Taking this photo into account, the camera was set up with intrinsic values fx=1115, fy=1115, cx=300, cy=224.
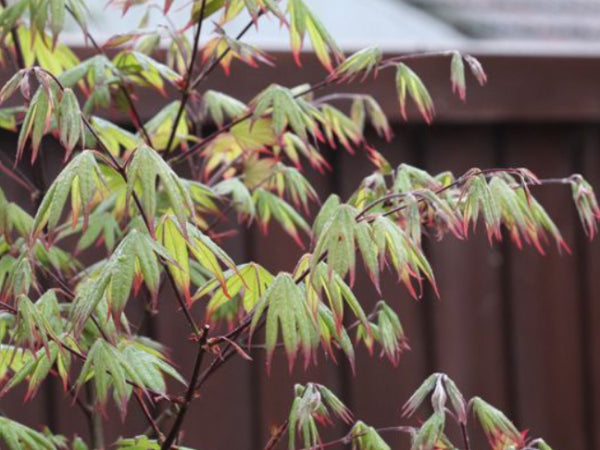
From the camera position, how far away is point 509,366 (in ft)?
9.31

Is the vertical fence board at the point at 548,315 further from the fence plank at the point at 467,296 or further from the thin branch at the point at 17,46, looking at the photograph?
the thin branch at the point at 17,46

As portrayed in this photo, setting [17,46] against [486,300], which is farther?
[486,300]

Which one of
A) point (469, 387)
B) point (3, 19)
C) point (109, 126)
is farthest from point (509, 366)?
point (3, 19)

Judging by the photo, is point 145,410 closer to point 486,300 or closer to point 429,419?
point 429,419

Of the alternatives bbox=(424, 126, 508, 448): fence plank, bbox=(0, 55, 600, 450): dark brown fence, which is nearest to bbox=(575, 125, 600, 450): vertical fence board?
bbox=(0, 55, 600, 450): dark brown fence

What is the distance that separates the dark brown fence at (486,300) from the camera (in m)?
2.58

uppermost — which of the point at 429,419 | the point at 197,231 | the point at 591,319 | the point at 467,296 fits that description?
the point at 197,231

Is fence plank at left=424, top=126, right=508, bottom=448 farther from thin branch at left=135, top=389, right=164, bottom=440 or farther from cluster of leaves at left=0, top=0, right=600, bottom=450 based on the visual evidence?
thin branch at left=135, top=389, right=164, bottom=440

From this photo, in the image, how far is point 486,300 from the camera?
2807 millimetres

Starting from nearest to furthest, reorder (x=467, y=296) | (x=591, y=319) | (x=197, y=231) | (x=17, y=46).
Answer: (x=197, y=231), (x=17, y=46), (x=467, y=296), (x=591, y=319)

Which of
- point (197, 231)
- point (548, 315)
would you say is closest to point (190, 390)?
point (197, 231)

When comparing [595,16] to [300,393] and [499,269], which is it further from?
[300,393]

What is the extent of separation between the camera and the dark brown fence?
8.48 ft

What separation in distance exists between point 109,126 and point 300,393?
1.73 feet
